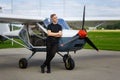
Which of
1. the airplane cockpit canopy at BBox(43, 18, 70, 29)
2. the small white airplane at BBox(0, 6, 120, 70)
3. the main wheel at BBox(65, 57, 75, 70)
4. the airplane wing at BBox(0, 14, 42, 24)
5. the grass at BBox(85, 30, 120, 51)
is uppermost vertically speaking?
the airplane wing at BBox(0, 14, 42, 24)

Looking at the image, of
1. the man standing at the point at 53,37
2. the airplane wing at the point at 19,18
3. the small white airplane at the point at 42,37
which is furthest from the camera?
the airplane wing at the point at 19,18

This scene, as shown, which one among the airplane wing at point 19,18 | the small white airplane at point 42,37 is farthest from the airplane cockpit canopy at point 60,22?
the airplane wing at point 19,18

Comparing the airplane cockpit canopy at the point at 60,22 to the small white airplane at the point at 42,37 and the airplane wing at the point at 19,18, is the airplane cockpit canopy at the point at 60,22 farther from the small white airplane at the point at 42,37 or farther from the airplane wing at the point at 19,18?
the airplane wing at the point at 19,18

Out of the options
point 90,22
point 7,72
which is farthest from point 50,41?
point 90,22

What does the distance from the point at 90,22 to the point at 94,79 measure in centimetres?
663

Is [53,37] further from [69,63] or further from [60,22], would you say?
[60,22]

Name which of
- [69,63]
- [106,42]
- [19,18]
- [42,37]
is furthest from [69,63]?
[106,42]

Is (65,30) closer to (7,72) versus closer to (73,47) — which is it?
(73,47)

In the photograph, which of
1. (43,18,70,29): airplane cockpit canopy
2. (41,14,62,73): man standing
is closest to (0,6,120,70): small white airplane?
(43,18,70,29): airplane cockpit canopy

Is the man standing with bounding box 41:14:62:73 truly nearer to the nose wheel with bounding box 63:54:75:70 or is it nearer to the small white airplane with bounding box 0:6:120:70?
the small white airplane with bounding box 0:6:120:70

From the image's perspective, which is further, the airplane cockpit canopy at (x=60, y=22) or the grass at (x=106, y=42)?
the grass at (x=106, y=42)

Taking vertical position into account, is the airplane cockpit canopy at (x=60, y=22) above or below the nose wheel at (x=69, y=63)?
above

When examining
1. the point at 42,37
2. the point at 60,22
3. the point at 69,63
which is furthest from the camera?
the point at 42,37

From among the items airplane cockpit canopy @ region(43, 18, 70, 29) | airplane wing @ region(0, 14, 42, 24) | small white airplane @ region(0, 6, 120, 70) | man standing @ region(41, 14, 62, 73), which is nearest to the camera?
man standing @ region(41, 14, 62, 73)
